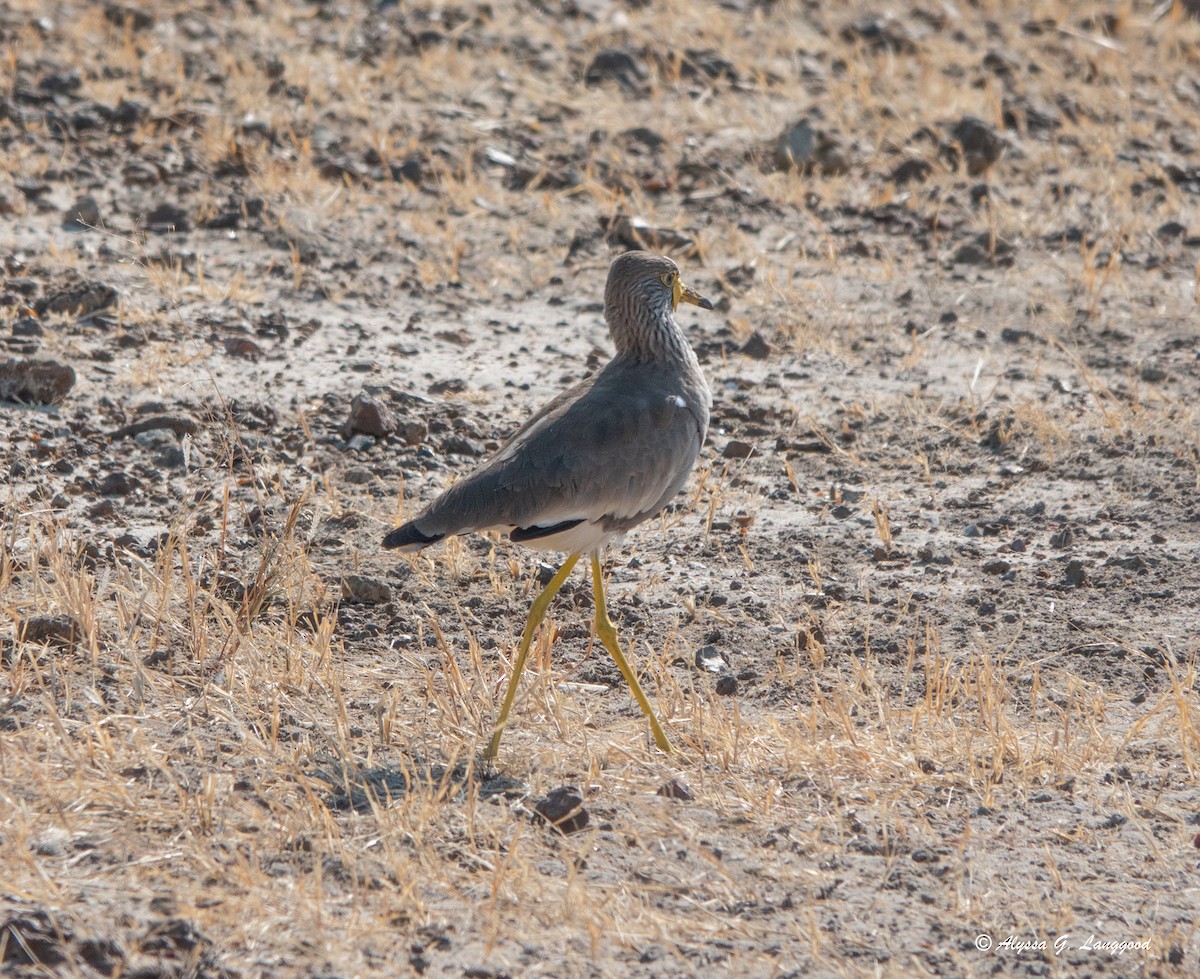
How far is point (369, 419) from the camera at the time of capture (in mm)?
6793

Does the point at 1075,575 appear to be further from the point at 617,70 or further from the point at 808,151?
the point at 617,70

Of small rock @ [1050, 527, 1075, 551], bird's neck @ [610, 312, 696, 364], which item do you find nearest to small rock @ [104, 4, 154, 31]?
bird's neck @ [610, 312, 696, 364]

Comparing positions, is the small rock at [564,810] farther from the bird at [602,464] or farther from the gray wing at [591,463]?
the gray wing at [591,463]

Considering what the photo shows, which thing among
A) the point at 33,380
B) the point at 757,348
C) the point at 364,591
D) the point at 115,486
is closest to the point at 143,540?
the point at 115,486

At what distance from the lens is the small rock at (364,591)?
5.75 m

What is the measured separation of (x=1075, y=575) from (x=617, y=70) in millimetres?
5540

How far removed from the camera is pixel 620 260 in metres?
5.74

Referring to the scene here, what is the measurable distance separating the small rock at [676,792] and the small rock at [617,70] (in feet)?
21.9

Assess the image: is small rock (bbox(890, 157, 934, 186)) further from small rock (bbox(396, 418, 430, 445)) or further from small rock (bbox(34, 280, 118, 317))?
small rock (bbox(34, 280, 118, 317))

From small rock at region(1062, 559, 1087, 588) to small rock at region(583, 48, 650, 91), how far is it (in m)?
5.33

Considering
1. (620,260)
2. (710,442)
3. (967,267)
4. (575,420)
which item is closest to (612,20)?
(967,267)

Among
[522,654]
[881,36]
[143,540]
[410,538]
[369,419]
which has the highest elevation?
[881,36]

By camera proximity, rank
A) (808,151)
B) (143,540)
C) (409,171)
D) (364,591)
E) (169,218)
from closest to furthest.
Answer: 1. (364,591)
2. (143,540)
3. (169,218)
4. (409,171)
5. (808,151)

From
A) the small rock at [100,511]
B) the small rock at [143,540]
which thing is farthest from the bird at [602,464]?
the small rock at [100,511]
